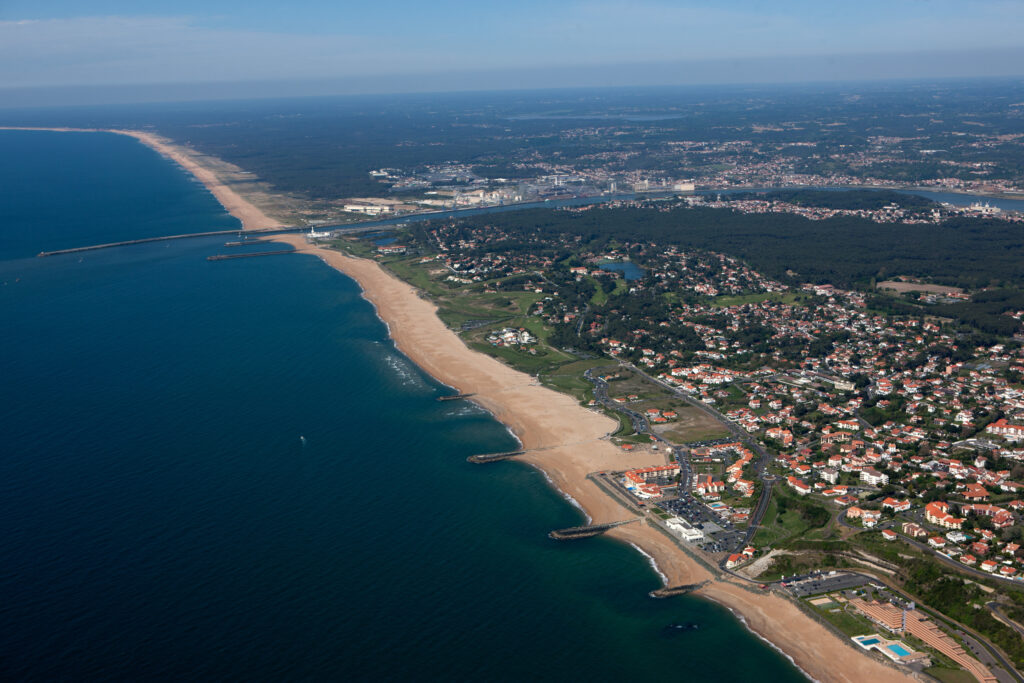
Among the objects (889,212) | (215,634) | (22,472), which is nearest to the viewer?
(215,634)

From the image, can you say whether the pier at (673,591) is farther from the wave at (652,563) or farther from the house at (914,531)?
the house at (914,531)

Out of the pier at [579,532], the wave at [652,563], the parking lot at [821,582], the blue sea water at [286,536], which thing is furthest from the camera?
the pier at [579,532]

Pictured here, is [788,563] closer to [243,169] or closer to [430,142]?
[243,169]

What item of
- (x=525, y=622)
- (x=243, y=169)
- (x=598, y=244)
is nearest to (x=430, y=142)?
(x=243, y=169)

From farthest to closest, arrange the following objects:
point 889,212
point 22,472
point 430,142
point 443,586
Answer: point 430,142 → point 889,212 → point 22,472 → point 443,586

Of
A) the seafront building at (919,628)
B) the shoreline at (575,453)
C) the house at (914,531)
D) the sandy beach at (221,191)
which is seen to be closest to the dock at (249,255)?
the shoreline at (575,453)

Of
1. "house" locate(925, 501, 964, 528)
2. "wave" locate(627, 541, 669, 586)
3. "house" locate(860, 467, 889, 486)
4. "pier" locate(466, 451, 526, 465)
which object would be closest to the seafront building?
"house" locate(925, 501, 964, 528)

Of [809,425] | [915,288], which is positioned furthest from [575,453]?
[915,288]
